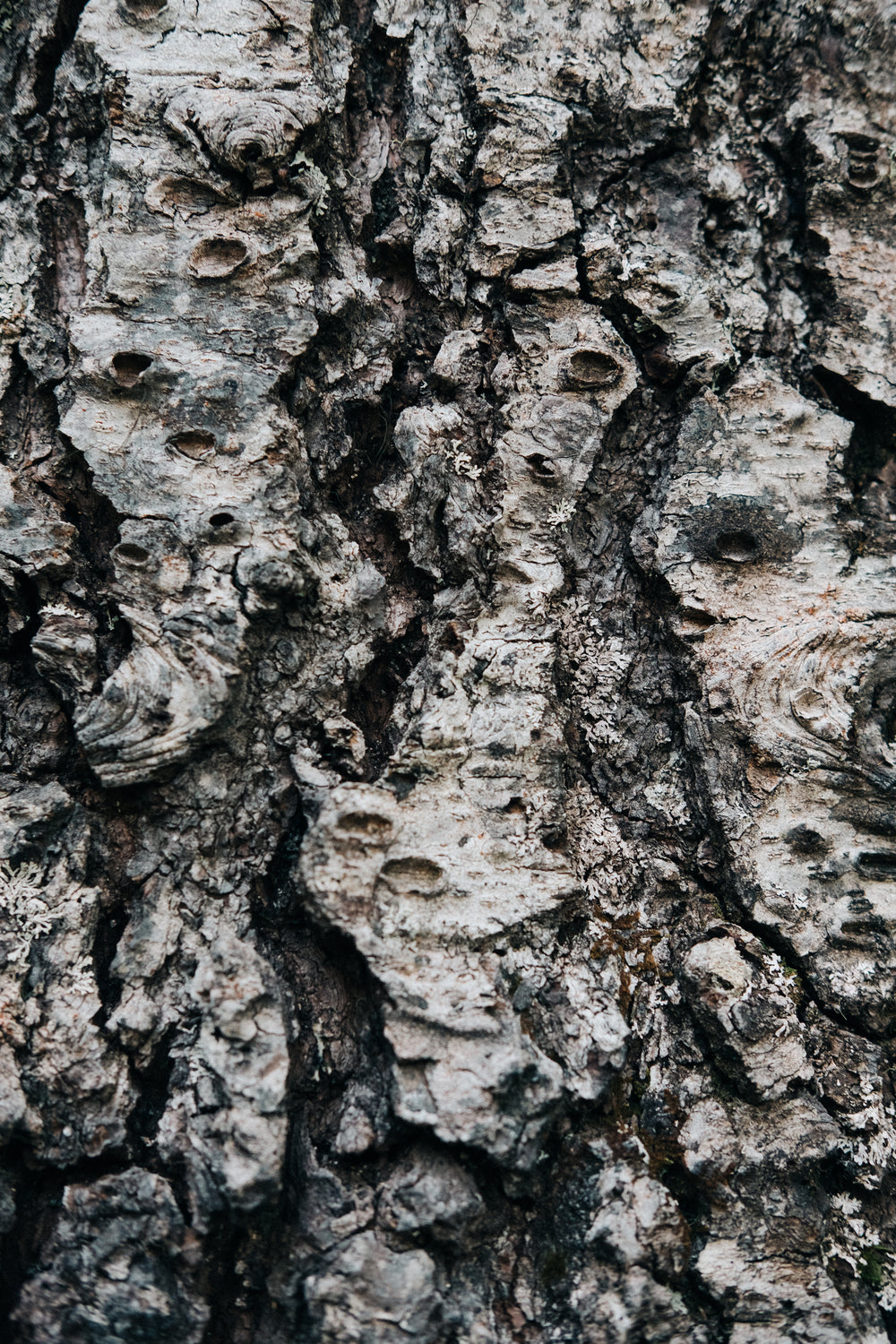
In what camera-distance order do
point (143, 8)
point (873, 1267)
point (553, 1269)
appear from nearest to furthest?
point (553, 1269)
point (873, 1267)
point (143, 8)

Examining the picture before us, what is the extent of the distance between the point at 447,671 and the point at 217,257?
1.09 meters

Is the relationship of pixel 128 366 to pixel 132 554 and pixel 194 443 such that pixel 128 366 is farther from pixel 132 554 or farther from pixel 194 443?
pixel 132 554

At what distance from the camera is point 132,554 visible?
5.72 feet

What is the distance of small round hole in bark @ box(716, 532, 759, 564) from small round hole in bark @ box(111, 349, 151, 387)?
1.38 metres

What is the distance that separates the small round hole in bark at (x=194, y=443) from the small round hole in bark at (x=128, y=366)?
6.3 inches

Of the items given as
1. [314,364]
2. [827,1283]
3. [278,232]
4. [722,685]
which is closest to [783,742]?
[722,685]

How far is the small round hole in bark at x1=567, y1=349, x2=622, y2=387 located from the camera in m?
1.92

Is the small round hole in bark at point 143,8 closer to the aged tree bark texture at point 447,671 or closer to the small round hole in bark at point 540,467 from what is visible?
the aged tree bark texture at point 447,671

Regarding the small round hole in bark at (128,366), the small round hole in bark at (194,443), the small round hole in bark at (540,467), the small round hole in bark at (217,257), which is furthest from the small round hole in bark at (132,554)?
the small round hole in bark at (540,467)

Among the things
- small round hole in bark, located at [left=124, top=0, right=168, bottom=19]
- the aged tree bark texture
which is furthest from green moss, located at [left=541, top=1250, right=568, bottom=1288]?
small round hole in bark, located at [left=124, top=0, right=168, bottom=19]

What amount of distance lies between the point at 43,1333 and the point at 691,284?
2.57 m

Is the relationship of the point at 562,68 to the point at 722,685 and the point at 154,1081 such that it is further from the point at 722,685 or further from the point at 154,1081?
the point at 154,1081

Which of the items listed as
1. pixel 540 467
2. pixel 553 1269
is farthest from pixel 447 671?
pixel 553 1269

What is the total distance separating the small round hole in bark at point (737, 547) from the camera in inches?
75.1
